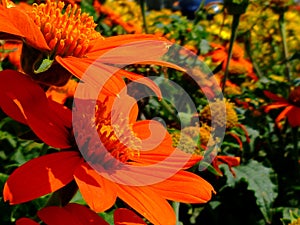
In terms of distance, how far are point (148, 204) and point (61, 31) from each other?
0.25 meters

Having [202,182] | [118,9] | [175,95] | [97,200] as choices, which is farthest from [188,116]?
[118,9]

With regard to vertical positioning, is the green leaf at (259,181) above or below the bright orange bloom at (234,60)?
below

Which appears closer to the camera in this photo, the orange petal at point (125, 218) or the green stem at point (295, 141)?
the orange petal at point (125, 218)

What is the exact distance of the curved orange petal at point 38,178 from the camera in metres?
0.49

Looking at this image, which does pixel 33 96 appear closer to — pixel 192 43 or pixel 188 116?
pixel 188 116

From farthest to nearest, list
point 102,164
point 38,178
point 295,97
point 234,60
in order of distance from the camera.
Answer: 1. point 234,60
2. point 295,97
3. point 102,164
4. point 38,178

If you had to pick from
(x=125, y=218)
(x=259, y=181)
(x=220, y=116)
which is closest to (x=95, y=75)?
(x=125, y=218)

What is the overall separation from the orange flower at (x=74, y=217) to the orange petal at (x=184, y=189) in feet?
0.14

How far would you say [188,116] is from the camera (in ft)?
3.24

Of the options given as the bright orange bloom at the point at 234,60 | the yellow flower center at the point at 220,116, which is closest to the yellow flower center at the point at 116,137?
the yellow flower center at the point at 220,116

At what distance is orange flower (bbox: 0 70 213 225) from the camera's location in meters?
0.52

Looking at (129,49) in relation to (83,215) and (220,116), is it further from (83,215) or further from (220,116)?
(220,116)

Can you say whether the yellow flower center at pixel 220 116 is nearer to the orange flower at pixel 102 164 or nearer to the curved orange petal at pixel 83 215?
the orange flower at pixel 102 164

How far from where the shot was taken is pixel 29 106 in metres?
0.58
